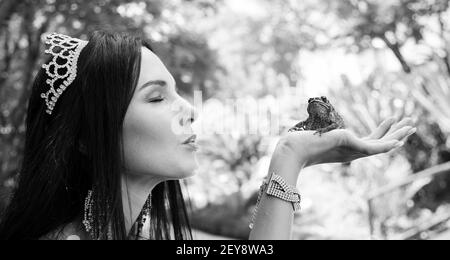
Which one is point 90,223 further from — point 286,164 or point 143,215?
point 286,164

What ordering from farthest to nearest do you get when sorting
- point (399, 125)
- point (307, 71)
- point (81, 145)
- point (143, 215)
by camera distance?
point (307, 71)
point (143, 215)
point (399, 125)
point (81, 145)

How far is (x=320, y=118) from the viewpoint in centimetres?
167

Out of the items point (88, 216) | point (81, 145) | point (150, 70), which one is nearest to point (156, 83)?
point (150, 70)

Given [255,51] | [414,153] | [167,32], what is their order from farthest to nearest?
[255,51], [414,153], [167,32]

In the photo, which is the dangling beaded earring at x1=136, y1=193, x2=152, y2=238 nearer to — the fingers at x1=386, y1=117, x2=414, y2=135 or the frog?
the frog

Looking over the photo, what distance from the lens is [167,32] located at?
5219 mm

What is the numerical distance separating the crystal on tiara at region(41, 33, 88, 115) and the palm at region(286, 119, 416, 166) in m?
0.77

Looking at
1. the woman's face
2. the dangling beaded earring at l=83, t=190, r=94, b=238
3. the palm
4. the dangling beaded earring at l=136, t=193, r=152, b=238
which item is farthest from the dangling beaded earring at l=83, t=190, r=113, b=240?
the palm

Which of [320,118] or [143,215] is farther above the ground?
[320,118]

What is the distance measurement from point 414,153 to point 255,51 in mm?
3465

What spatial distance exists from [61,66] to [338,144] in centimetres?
99

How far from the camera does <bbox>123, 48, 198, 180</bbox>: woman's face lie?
1519mm
